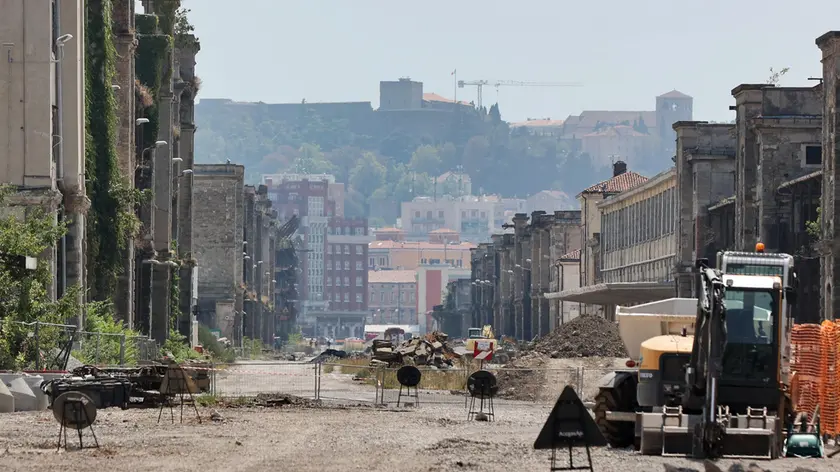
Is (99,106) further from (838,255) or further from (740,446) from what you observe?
(740,446)

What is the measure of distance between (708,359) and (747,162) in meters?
47.2

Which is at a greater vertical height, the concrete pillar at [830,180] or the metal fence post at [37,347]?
the concrete pillar at [830,180]

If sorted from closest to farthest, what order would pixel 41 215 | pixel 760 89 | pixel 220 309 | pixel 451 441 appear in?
pixel 451 441 < pixel 41 215 < pixel 760 89 < pixel 220 309

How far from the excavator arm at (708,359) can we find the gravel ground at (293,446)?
48 centimetres

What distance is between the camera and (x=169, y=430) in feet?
93.8

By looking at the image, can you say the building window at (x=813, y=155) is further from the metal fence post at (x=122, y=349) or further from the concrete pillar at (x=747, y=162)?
the metal fence post at (x=122, y=349)

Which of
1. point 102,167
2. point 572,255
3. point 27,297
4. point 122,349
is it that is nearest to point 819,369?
point 27,297

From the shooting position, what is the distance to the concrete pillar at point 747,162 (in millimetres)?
69125

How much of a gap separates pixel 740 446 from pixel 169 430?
956 cm

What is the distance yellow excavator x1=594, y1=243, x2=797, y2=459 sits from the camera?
926 inches

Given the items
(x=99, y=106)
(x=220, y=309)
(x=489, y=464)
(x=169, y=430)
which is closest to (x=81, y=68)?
(x=99, y=106)

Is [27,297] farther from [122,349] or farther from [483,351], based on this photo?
[483,351]

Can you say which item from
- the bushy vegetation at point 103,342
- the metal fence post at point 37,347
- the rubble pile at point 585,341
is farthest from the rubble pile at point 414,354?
the metal fence post at point 37,347

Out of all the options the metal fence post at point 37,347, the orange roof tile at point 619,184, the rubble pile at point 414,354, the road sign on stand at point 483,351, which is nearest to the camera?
the metal fence post at point 37,347
